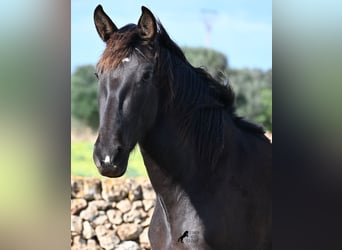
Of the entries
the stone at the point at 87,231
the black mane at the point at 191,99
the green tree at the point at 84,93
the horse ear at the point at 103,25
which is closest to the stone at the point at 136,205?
the stone at the point at 87,231

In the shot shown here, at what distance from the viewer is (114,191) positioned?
5840mm

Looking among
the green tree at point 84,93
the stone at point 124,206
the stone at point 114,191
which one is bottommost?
the stone at point 124,206

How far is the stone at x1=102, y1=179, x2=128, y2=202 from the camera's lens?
229 inches

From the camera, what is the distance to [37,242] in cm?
163

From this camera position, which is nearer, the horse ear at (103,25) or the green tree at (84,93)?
the horse ear at (103,25)

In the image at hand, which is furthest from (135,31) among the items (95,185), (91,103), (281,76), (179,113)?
(91,103)

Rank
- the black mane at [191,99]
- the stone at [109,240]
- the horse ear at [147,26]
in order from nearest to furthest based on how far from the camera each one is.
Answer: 1. the horse ear at [147,26]
2. the black mane at [191,99]
3. the stone at [109,240]

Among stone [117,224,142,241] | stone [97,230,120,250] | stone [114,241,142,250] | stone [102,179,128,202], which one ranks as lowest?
stone [114,241,142,250]

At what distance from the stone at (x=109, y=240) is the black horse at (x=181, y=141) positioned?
314 centimetres

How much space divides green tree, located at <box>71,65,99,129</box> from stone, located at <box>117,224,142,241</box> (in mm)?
5700

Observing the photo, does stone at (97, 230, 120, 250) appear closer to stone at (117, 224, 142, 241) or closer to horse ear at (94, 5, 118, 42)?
stone at (117, 224, 142, 241)

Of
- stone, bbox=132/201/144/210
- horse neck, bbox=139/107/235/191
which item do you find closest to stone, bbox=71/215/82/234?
stone, bbox=132/201/144/210

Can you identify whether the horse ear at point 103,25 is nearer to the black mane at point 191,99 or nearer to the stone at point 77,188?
the black mane at point 191,99

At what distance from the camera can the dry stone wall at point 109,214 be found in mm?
5758
